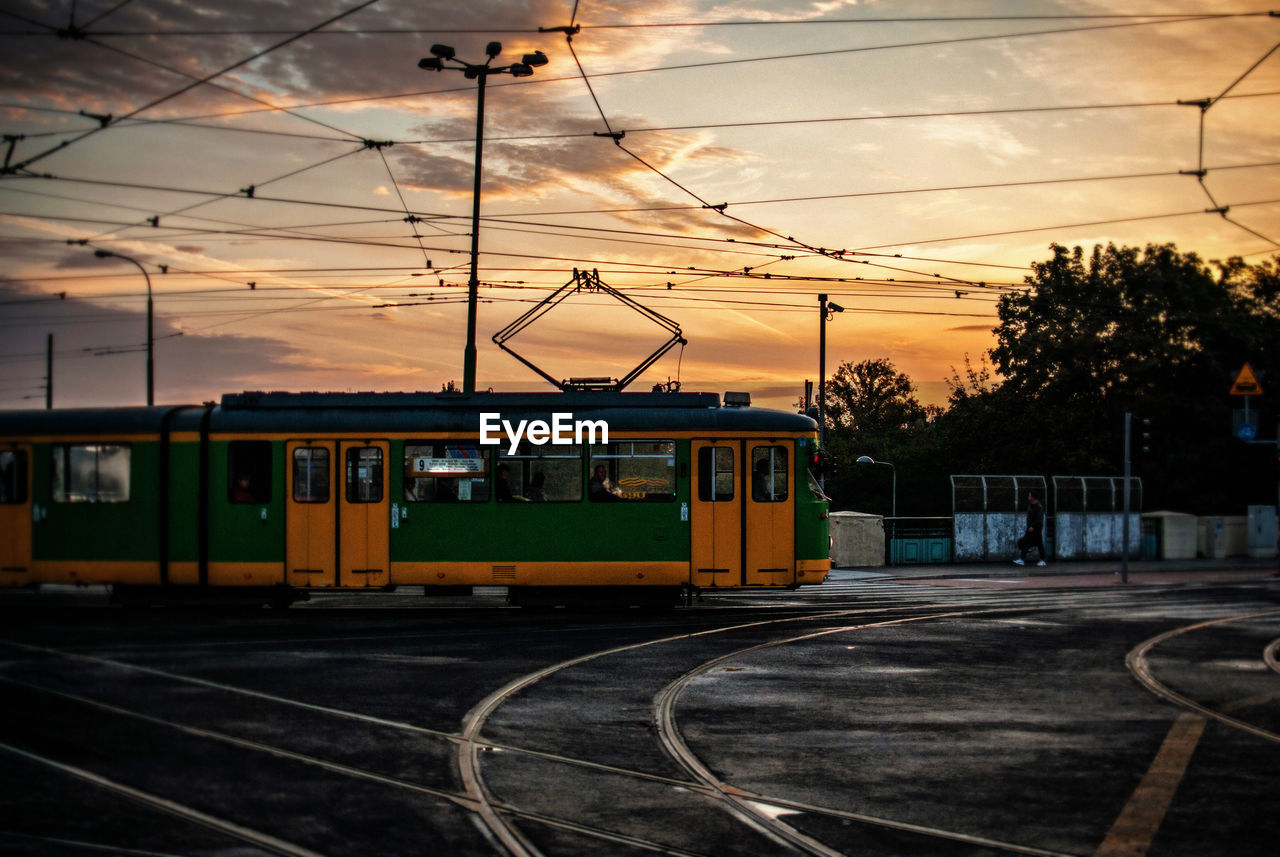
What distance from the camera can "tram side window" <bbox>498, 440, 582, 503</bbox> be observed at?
17984 mm

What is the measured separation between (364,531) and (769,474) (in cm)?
623

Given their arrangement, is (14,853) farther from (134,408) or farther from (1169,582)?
(1169,582)

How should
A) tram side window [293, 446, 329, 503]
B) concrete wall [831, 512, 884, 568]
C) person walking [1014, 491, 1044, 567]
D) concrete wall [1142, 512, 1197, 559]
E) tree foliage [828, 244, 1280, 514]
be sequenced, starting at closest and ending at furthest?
tram side window [293, 446, 329, 503] < concrete wall [831, 512, 884, 568] < person walking [1014, 491, 1044, 567] < concrete wall [1142, 512, 1197, 559] < tree foliage [828, 244, 1280, 514]

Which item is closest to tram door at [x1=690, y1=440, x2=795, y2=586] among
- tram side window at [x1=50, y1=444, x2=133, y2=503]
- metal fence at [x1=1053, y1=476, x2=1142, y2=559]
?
tram side window at [x1=50, y1=444, x2=133, y2=503]

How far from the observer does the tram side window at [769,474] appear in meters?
18.0

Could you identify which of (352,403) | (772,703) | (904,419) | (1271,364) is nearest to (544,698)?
(772,703)

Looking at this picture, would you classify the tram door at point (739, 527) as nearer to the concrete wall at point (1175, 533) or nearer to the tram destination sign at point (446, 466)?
the tram destination sign at point (446, 466)

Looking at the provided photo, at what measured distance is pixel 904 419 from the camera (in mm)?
93500

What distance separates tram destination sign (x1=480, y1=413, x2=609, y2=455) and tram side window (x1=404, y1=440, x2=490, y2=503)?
0.33 metres

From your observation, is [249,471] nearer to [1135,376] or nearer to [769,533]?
[769,533]

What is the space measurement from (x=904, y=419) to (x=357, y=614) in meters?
79.4

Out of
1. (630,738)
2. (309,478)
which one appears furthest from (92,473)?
(630,738)

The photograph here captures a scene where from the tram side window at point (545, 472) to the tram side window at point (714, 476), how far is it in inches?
73.4

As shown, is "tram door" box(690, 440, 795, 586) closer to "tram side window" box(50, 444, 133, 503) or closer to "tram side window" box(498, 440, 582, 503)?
"tram side window" box(498, 440, 582, 503)
